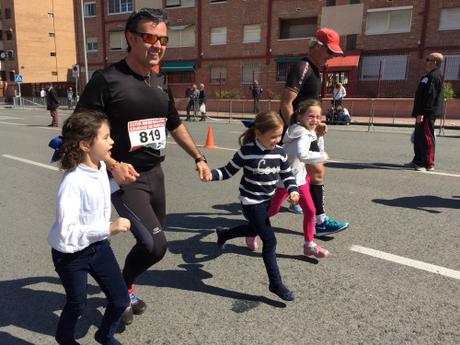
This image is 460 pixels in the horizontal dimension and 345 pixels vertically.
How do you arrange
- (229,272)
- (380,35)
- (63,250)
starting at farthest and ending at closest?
(380,35), (229,272), (63,250)

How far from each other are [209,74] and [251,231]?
32.6 meters

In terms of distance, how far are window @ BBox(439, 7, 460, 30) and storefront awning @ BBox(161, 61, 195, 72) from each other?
19175 mm

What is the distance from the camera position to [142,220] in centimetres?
261

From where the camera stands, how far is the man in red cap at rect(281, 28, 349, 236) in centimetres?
407

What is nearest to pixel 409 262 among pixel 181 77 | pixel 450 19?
pixel 450 19

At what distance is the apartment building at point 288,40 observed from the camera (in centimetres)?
2627

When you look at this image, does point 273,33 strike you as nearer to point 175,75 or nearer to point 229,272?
point 175,75

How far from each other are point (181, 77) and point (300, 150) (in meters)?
34.0

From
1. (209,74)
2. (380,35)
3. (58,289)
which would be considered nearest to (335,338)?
(58,289)

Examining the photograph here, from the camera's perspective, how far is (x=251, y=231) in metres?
3.40

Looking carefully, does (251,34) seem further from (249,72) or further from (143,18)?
(143,18)

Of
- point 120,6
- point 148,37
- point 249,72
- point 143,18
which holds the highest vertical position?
point 120,6

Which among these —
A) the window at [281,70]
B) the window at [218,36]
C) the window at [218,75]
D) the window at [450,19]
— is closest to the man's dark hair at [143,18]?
the window at [450,19]

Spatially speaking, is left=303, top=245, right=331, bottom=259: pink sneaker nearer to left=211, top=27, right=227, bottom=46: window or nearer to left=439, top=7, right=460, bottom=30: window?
left=439, top=7, right=460, bottom=30: window
